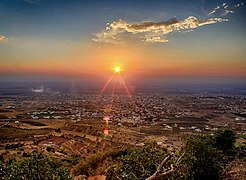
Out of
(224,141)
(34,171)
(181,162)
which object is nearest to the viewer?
(34,171)

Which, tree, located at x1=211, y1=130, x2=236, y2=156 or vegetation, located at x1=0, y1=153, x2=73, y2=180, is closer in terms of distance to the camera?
vegetation, located at x1=0, y1=153, x2=73, y2=180

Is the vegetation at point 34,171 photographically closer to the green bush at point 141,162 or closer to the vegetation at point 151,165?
the vegetation at point 151,165

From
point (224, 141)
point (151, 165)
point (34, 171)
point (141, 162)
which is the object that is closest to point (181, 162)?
point (151, 165)

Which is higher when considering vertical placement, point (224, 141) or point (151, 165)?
point (151, 165)

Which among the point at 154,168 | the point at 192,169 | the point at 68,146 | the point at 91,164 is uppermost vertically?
the point at 154,168

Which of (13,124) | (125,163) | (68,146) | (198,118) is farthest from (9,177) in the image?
(198,118)

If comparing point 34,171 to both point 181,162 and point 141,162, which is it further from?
point 181,162

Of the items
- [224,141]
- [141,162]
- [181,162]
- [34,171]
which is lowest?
[224,141]

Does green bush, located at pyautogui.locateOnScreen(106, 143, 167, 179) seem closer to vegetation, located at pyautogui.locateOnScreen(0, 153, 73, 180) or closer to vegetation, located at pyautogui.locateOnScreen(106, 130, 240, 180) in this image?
vegetation, located at pyautogui.locateOnScreen(106, 130, 240, 180)

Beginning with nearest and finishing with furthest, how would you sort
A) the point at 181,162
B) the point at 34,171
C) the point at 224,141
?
the point at 34,171, the point at 181,162, the point at 224,141

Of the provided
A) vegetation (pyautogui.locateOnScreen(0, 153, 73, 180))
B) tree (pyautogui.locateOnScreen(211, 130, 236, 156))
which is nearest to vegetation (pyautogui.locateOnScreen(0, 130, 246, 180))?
vegetation (pyautogui.locateOnScreen(0, 153, 73, 180))

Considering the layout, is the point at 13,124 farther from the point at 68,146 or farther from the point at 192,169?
the point at 192,169
